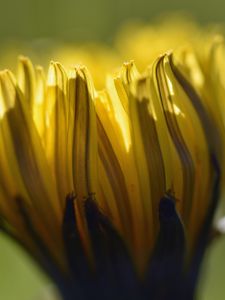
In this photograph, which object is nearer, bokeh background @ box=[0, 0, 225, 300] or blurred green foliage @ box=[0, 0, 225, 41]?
bokeh background @ box=[0, 0, 225, 300]

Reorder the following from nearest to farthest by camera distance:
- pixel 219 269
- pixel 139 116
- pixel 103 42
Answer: pixel 139 116 < pixel 219 269 < pixel 103 42

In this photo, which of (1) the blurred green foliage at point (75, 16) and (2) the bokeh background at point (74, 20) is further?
(1) the blurred green foliage at point (75, 16)

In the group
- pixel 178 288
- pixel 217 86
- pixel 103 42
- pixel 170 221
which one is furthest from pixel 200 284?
pixel 103 42

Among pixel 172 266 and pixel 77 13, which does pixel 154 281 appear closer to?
pixel 172 266

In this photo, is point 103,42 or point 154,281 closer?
point 154,281

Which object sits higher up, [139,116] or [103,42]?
[103,42]

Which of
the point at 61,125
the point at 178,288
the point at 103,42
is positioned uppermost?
the point at 103,42

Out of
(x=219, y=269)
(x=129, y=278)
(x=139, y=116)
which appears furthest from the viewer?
(x=219, y=269)
